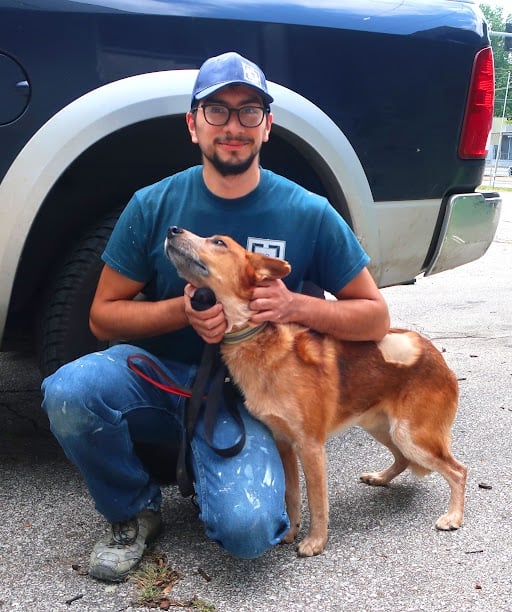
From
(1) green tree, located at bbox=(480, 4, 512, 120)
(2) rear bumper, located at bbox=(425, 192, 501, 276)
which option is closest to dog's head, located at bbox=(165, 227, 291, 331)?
(2) rear bumper, located at bbox=(425, 192, 501, 276)

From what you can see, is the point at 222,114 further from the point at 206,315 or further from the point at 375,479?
the point at 375,479

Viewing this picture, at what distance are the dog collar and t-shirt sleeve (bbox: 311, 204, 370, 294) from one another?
296 millimetres

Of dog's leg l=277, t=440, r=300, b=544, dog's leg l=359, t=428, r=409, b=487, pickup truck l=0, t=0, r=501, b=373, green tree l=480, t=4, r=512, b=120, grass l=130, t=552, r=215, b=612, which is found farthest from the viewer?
green tree l=480, t=4, r=512, b=120

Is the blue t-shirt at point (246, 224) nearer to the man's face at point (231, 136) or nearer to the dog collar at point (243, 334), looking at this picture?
the man's face at point (231, 136)

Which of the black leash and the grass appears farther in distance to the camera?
the black leash

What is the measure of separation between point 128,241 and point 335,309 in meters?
0.70

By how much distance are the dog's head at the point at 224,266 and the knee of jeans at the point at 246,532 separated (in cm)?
58

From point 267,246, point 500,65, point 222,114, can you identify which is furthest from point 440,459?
point 500,65

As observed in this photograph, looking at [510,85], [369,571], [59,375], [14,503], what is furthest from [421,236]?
[510,85]

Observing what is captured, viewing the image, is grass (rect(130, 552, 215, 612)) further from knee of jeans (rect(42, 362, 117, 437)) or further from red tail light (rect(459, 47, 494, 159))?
red tail light (rect(459, 47, 494, 159))

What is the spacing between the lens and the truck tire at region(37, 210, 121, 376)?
2584 millimetres

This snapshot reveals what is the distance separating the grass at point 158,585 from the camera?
2.03m

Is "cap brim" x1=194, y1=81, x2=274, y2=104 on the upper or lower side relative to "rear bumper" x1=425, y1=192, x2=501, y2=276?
upper

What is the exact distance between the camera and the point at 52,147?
236 cm
